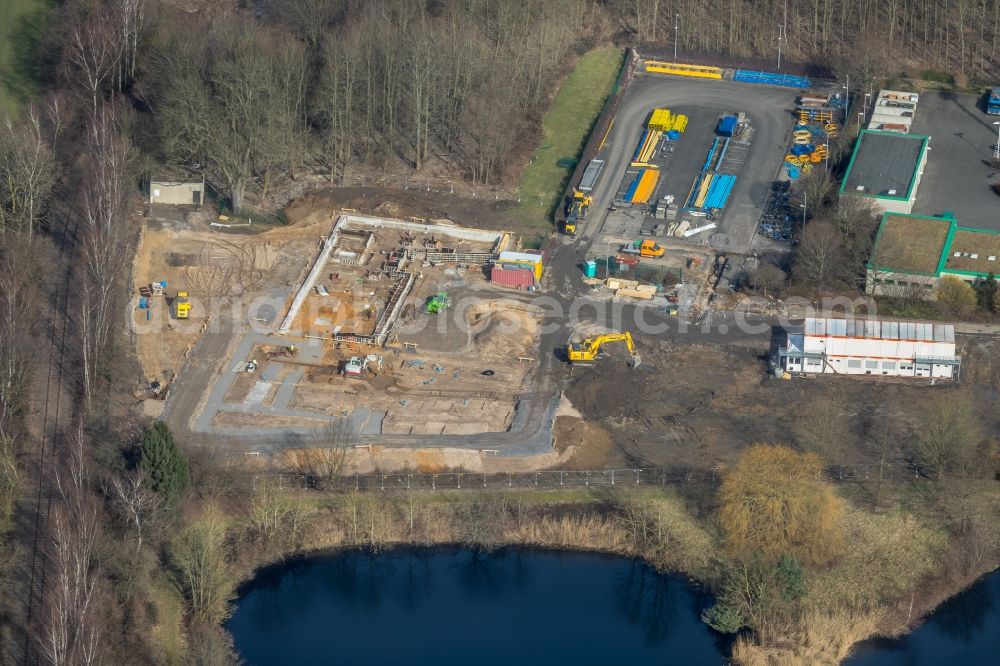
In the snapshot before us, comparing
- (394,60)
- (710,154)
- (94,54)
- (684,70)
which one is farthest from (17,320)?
(684,70)

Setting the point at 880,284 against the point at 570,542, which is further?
the point at 880,284

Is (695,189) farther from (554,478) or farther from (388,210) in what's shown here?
(554,478)

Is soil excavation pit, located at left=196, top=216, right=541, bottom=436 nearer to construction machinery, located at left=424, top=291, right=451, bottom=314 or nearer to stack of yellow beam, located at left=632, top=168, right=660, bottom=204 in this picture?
construction machinery, located at left=424, top=291, right=451, bottom=314

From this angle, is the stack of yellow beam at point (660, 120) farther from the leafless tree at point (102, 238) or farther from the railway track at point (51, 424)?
the railway track at point (51, 424)

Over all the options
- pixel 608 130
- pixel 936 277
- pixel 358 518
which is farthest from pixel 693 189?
pixel 358 518

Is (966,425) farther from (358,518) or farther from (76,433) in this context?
(76,433)

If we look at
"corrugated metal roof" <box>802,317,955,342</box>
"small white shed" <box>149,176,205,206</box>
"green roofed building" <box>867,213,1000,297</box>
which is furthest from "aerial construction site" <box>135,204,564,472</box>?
"green roofed building" <box>867,213,1000,297</box>
